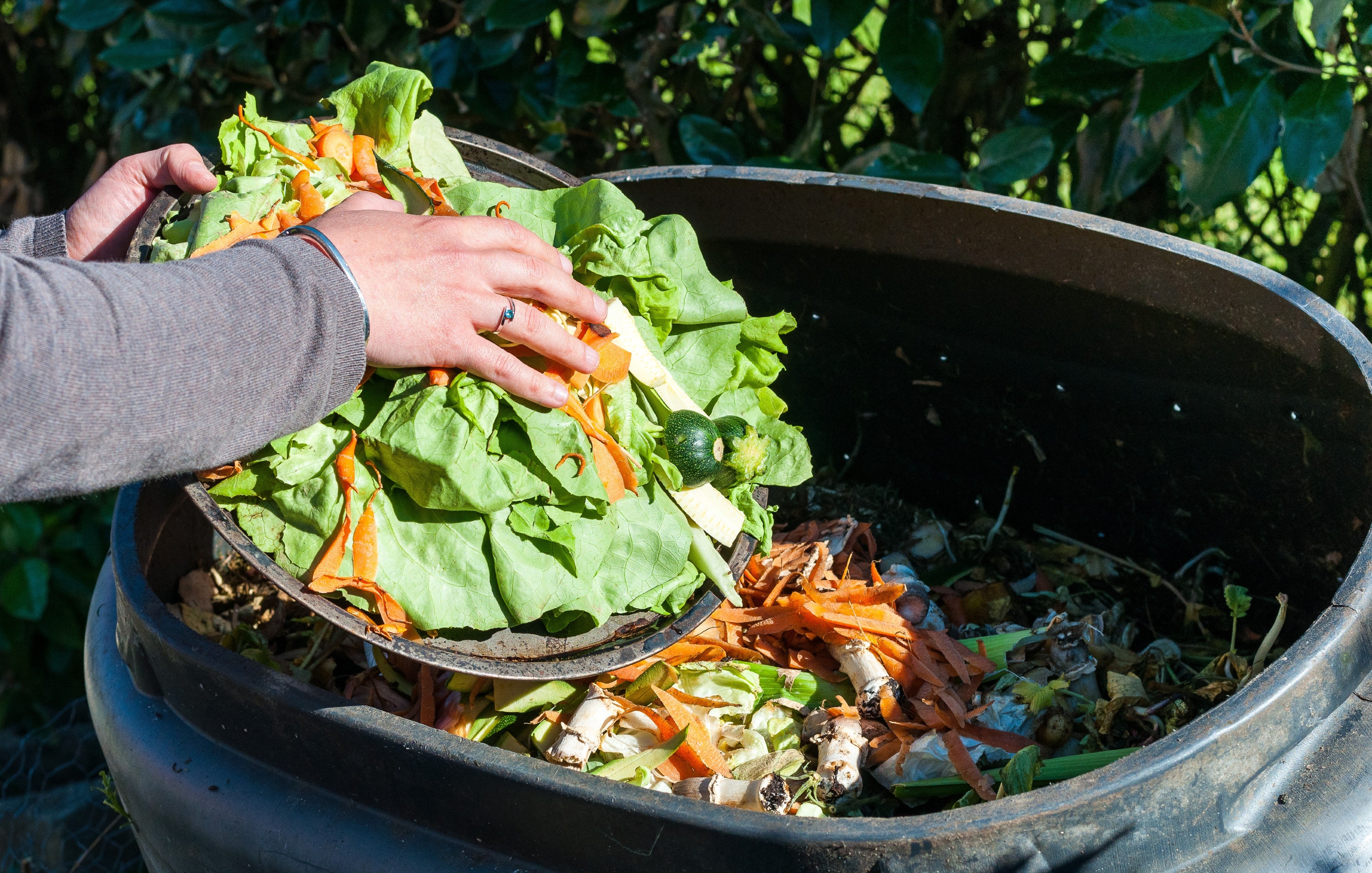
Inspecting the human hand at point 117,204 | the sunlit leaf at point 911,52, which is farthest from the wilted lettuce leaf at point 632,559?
the sunlit leaf at point 911,52

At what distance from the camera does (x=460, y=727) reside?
1841mm

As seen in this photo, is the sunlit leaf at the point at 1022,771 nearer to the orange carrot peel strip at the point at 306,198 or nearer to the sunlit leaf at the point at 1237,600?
the sunlit leaf at the point at 1237,600

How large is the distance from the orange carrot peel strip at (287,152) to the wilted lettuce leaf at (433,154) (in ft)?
0.63

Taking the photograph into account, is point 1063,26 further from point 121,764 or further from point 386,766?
point 121,764

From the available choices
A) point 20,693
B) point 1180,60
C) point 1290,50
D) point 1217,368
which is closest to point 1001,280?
point 1217,368

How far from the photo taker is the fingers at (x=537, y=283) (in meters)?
1.45

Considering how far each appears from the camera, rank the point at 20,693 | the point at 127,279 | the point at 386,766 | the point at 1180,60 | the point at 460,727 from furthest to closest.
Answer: the point at 20,693, the point at 1180,60, the point at 460,727, the point at 386,766, the point at 127,279

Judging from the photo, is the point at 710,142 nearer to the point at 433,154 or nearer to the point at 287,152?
the point at 433,154

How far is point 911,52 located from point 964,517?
1.16 meters

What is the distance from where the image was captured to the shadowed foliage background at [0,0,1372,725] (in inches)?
93.5

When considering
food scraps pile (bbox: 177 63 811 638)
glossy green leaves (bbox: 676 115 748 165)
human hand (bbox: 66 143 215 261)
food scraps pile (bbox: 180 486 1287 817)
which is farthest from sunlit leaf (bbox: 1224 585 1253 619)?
human hand (bbox: 66 143 215 261)

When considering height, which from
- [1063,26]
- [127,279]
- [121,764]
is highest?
[1063,26]

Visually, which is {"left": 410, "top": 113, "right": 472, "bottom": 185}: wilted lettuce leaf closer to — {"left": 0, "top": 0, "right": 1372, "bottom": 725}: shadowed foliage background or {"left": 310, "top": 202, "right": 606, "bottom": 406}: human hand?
{"left": 310, "top": 202, "right": 606, "bottom": 406}: human hand

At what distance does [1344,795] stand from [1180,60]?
1666 mm
